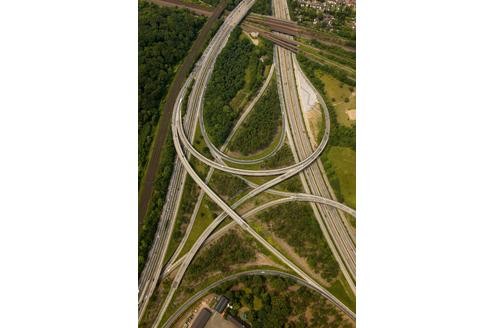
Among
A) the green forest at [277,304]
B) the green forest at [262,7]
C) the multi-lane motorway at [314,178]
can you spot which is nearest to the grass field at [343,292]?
the multi-lane motorway at [314,178]

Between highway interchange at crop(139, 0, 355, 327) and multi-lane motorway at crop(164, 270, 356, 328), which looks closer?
multi-lane motorway at crop(164, 270, 356, 328)

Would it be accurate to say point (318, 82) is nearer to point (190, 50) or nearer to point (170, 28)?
point (190, 50)

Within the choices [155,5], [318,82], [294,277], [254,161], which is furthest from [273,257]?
[155,5]

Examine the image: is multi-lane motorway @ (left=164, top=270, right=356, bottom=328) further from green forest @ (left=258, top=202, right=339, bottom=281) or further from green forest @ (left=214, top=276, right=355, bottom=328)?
green forest @ (left=258, top=202, right=339, bottom=281)

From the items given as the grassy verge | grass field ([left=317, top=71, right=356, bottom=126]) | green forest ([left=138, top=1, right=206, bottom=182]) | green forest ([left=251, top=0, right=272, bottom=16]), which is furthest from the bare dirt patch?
green forest ([left=138, top=1, right=206, bottom=182])

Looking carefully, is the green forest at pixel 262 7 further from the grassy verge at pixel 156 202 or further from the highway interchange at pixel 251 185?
the grassy verge at pixel 156 202
